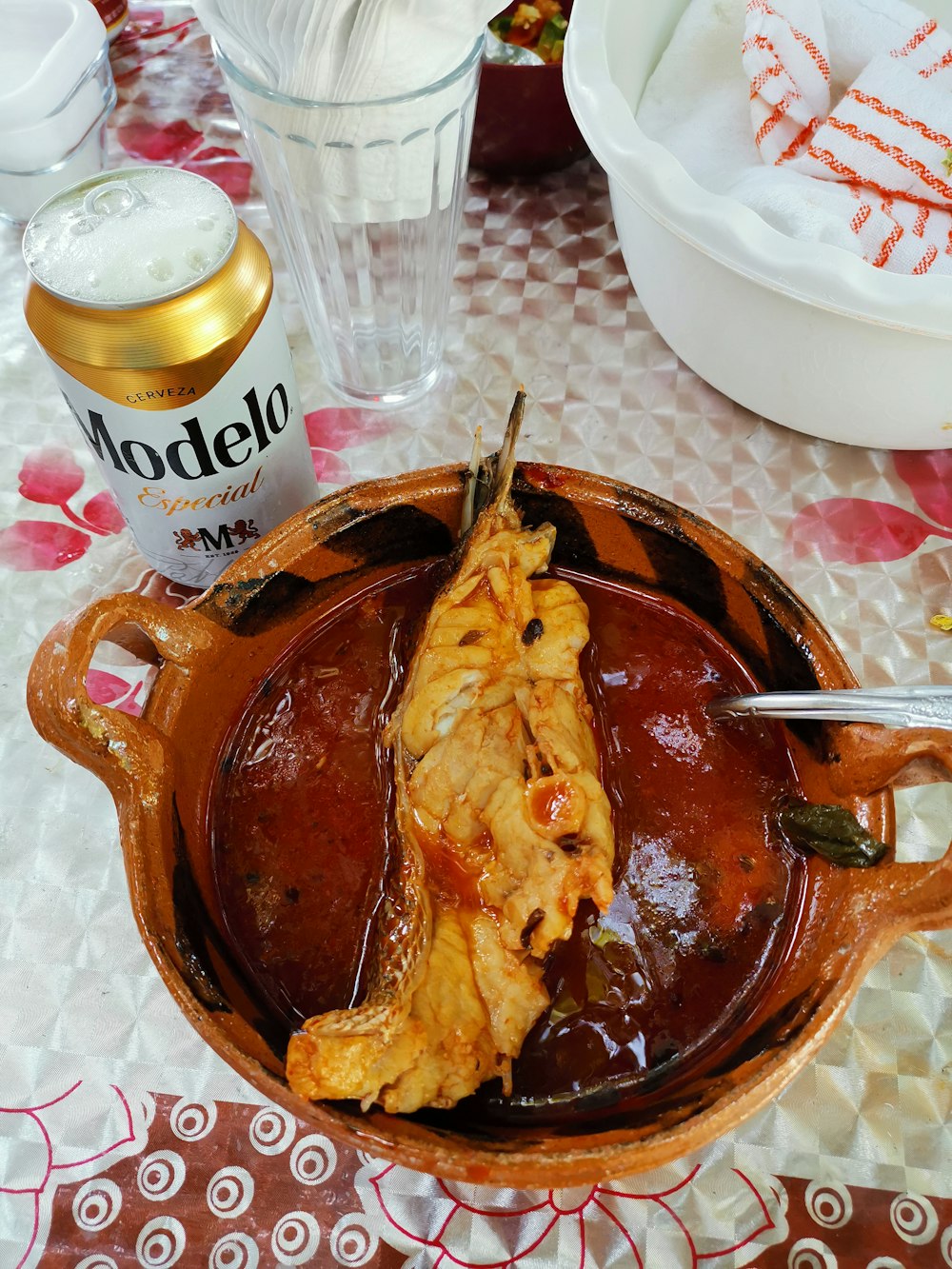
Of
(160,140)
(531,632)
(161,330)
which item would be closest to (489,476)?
(531,632)

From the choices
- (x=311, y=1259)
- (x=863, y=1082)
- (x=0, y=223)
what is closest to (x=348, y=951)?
(x=311, y=1259)

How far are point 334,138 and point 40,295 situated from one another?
1.18 ft

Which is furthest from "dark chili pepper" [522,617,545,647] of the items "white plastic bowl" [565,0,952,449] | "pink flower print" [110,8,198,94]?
"pink flower print" [110,8,198,94]

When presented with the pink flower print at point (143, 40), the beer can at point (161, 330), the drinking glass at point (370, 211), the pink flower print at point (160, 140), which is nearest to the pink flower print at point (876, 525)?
the drinking glass at point (370, 211)

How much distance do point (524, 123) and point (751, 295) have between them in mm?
536

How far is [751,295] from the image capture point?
0.97m

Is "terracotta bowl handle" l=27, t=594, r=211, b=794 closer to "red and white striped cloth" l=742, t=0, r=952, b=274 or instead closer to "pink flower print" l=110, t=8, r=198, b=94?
"red and white striped cloth" l=742, t=0, r=952, b=274

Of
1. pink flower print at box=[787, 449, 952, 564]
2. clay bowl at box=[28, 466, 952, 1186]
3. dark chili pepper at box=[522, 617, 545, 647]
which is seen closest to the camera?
clay bowl at box=[28, 466, 952, 1186]

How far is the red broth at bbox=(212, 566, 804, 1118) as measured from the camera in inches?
28.3

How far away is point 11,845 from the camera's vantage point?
0.96 meters

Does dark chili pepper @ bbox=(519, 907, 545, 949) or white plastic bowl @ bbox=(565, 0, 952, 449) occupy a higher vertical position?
white plastic bowl @ bbox=(565, 0, 952, 449)

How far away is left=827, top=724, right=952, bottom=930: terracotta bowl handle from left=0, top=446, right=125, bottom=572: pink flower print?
0.87 metres

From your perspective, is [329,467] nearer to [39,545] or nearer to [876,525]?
[39,545]

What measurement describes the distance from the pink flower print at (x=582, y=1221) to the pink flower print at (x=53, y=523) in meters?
0.77
